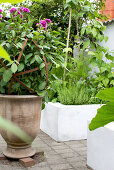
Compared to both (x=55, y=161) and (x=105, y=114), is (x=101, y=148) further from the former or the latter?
(x=105, y=114)

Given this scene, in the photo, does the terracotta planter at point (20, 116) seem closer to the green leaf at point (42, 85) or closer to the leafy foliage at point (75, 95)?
the green leaf at point (42, 85)

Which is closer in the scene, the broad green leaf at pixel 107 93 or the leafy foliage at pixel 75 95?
the broad green leaf at pixel 107 93

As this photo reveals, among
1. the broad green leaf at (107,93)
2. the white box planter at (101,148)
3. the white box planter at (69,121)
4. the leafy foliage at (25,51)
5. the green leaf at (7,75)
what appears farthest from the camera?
the white box planter at (69,121)

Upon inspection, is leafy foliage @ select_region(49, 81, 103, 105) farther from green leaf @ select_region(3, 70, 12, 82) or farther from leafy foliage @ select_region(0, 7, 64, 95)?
green leaf @ select_region(3, 70, 12, 82)

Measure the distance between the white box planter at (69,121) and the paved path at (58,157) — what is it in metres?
0.11

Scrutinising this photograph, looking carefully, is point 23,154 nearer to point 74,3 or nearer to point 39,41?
point 39,41

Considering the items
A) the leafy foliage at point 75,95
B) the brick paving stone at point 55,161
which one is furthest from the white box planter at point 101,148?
the leafy foliage at point 75,95

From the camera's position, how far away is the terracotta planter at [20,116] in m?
2.47

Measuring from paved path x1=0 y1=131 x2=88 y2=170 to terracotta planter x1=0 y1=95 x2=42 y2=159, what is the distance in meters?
0.14

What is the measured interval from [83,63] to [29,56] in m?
1.93

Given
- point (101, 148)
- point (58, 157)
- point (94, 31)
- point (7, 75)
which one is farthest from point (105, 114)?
point (94, 31)

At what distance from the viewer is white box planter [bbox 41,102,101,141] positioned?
134 inches

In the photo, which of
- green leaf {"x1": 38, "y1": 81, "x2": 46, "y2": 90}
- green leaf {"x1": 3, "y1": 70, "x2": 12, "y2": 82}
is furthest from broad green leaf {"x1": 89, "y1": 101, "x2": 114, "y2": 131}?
green leaf {"x1": 38, "y1": 81, "x2": 46, "y2": 90}

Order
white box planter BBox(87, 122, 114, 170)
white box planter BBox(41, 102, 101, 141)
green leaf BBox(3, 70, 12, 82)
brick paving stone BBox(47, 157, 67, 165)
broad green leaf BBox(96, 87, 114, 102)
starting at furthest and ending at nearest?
1. white box planter BBox(41, 102, 101, 141)
2. brick paving stone BBox(47, 157, 67, 165)
3. green leaf BBox(3, 70, 12, 82)
4. white box planter BBox(87, 122, 114, 170)
5. broad green leaf BBox(96, 87, 114, 102)
